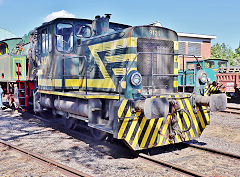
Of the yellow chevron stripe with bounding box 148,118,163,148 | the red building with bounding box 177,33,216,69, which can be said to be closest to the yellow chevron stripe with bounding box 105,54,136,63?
the yellow chevron stripe with bounding box 148,118,163,148

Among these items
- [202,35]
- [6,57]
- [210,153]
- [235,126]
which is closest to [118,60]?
[210,153]

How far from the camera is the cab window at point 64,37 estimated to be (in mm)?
6891

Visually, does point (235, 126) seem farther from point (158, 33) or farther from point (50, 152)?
point (50, 152)

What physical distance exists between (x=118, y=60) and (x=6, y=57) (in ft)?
21.8

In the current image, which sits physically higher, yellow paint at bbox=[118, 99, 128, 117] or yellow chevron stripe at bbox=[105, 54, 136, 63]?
yellow chevron stripe at bbox=[105, 54, 136, 63]

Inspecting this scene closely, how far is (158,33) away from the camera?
218 inches

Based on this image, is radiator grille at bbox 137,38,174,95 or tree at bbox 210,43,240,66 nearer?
radiator grille at bbox 137,38,174,95

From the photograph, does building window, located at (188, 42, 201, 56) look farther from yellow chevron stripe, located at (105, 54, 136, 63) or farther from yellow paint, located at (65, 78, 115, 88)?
yellow chevron stripe, located at (105, 54, 136, 63)

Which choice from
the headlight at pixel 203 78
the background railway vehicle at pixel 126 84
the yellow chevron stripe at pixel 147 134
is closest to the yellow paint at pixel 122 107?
the background railway vehicle at pixel 126 84

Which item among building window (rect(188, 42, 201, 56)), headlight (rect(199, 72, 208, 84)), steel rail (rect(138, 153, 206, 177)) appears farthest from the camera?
building window (rect(188, 42, 201, 56))

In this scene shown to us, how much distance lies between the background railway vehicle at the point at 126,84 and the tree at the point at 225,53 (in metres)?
28.1

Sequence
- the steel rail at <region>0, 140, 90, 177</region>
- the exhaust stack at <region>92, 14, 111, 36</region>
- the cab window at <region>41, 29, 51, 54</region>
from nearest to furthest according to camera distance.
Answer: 1. the steel rail at <region>0, 140, 90, 177</region>
2. the exhaust stack at <region>92, 14, 111, 36</region>
3. the cab window at <region>41, 29, 51, 54</region>

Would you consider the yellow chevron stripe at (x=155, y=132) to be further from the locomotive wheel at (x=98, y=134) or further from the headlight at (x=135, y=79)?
the locomotive wheel at (x=98, y=134)

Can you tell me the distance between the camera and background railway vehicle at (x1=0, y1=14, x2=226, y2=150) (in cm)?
474
